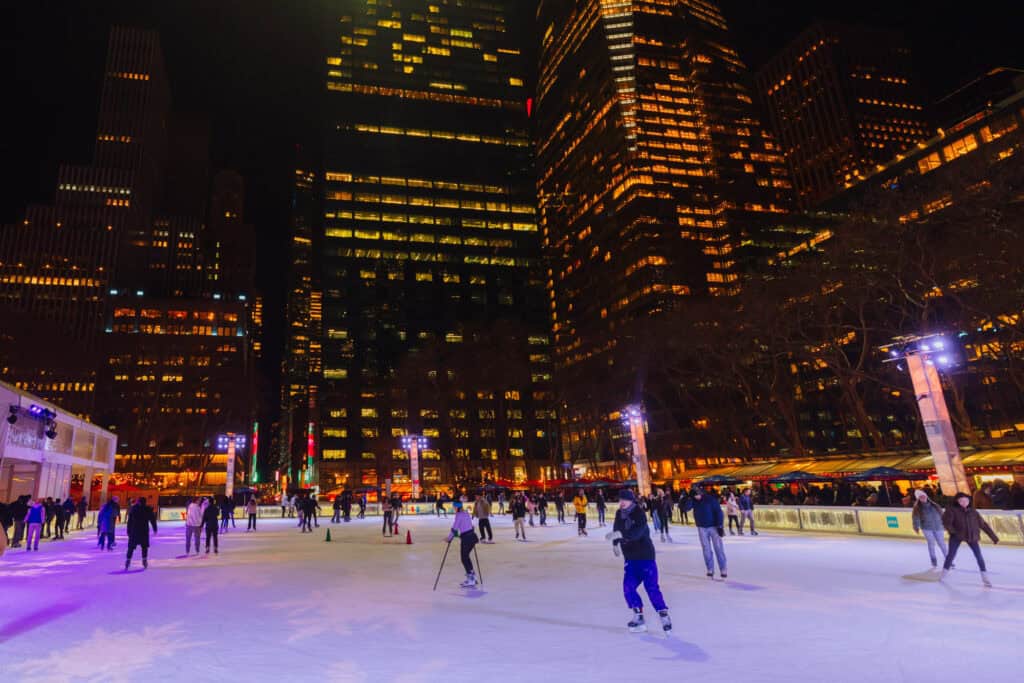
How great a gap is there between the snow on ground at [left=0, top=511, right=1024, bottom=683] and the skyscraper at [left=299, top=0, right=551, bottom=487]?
225 ft

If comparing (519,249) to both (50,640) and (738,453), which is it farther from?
(50,640)

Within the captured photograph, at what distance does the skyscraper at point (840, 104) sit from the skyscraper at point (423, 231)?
2852 inches

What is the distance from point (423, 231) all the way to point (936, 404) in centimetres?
11141

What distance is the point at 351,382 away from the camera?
349 ft

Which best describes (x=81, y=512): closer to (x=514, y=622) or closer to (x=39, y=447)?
(x=39, y=447)

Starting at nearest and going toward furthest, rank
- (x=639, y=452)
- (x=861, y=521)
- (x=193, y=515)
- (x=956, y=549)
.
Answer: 1. (x=956, y=549)
2. (x=193, y=515)
3. (x=861, y=521)
4. (x=639, y=452)

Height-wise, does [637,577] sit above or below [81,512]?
below

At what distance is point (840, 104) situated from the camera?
472 feet

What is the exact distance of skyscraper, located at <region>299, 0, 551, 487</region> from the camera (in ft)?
338

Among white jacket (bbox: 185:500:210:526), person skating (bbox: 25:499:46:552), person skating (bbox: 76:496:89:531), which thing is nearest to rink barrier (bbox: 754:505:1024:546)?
white jacket (bbox: 185:500:210:526)

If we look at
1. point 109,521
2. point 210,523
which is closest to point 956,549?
point 210,523

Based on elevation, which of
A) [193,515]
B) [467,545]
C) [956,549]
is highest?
[193,515]

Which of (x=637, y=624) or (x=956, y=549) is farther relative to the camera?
(x=956, y=549)

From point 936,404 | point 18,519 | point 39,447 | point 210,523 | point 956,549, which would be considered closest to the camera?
point 956,549
